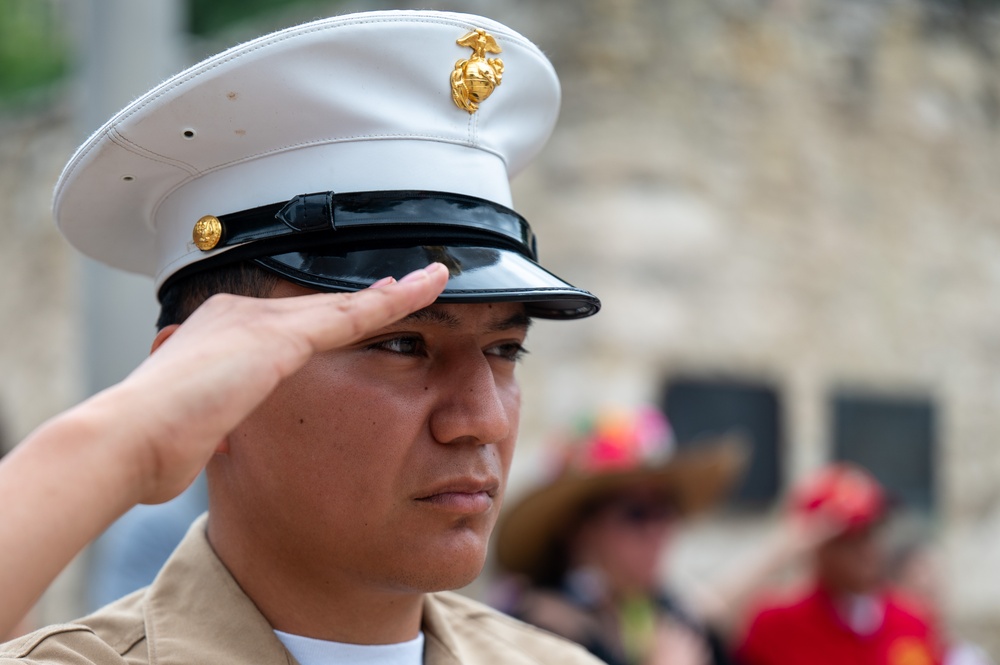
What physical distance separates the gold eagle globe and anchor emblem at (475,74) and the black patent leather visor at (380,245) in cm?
17

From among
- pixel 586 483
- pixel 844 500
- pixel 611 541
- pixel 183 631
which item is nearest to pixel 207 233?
pixel 183 631

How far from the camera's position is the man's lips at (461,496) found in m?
1.58

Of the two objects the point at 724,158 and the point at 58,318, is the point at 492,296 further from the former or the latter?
the point at 58,318

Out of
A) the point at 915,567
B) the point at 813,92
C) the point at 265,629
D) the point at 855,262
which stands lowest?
the point at 915,567

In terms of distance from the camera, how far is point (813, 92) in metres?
6.36

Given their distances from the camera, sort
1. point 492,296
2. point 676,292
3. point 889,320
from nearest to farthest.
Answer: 1. point 492,296
2. point 676,292
3. point 889,320

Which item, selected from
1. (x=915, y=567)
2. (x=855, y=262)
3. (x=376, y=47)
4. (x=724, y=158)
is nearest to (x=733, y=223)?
(x=724, y=158)

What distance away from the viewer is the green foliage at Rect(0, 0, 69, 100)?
53.5 feet

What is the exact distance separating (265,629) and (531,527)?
2841mm

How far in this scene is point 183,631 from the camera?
5.32ft

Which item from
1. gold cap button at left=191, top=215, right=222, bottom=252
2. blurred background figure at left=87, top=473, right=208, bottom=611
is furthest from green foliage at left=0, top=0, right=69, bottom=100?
gold cap button at left=191, top=215, right=222, bottom=252

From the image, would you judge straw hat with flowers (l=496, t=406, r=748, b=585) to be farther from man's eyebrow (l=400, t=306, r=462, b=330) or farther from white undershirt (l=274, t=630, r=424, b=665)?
man's eyebrow (l=400, t=306, r=462, b=330)

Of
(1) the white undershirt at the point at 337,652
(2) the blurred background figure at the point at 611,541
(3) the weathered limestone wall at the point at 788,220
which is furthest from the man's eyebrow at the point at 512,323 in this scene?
(3) the weathered limestone wall at the point at 788,220

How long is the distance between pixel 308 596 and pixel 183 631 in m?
0.18
